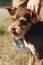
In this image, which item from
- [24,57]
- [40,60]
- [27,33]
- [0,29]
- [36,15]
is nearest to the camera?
[36,15]

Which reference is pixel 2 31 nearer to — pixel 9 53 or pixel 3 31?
pixel 3 31

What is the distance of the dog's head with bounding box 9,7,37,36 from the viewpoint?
1.75m

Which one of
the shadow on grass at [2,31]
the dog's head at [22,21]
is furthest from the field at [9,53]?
the dog's head at [22,21]

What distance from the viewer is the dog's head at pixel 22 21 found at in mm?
1750

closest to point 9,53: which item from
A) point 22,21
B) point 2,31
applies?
point 2,31

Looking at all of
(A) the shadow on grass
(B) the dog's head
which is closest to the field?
(A) the shadow on grass

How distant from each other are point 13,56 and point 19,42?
0.20m

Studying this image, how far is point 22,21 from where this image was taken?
174 centimetres

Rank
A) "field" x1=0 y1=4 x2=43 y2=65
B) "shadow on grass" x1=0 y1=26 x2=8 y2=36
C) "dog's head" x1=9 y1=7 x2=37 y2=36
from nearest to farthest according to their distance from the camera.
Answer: "dog's head" x1=9 y1=7 x2=37 y2=36 < "field" x1=0 y1=4 x2=43 y2=65 < "shadow on grass" x1=0 y1=26 x2=8 y2=36

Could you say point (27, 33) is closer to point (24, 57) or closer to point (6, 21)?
point (24, 57)

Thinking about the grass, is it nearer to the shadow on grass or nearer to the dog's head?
the shadow on grass

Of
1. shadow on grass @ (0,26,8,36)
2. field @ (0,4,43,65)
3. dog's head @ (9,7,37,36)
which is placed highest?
dog's head @ (9,7,37,36)

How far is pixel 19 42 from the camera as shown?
285 cm

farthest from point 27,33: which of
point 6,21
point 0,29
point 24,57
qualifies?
point 6,21
